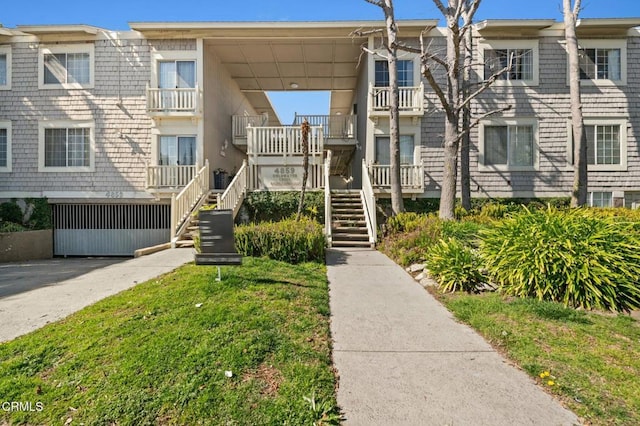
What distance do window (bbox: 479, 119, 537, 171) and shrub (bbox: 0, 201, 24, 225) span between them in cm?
1700

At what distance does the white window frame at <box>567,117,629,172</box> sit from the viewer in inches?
488

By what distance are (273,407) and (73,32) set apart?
1527 centimetres

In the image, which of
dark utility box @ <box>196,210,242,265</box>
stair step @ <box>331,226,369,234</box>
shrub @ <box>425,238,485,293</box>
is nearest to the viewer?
dark utility box @ <box>196,210,242,265</box>

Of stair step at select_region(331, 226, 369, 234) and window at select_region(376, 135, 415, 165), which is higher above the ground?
window at select_region(376, 135, 415, 165)

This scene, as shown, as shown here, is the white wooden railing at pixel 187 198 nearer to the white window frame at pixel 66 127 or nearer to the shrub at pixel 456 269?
the white window frame at pixel 66 127

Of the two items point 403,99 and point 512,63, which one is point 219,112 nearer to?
point 403,99

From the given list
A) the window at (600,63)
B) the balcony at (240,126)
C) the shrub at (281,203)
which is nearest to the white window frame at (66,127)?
the balcony at (240,126)

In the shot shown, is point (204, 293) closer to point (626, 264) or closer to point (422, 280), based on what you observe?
point (422, 280)

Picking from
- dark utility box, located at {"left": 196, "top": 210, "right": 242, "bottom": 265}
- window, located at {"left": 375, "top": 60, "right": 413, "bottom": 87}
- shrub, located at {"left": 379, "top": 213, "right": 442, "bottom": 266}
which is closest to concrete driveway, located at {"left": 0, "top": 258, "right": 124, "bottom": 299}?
dark utility box, located at {"left": 196, "top": 210, "right": 242, "bottom": 265}

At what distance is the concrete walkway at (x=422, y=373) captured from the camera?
2.50 meters

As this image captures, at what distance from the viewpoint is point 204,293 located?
15.4ft

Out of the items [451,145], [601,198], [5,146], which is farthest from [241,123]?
[601,198]

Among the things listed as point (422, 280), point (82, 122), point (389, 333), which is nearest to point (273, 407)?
point (389, 333)

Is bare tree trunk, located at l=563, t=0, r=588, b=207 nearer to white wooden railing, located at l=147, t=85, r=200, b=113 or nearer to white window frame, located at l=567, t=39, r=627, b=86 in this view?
white window frame, located at l=567, t=39, r=627, b=86
